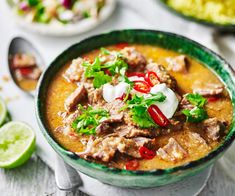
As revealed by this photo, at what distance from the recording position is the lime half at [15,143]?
13.0 feet

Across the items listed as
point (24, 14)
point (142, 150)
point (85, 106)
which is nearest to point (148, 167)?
point (142, 150)

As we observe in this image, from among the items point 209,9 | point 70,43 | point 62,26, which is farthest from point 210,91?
point 62,26

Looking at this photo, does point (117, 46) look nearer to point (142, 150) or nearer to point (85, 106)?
point (85, 106)

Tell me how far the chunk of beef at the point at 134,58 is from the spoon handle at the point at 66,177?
0.99 m

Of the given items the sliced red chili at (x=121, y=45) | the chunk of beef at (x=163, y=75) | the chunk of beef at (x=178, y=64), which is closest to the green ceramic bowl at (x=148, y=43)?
the sliced red chili at (x=121, y=45)

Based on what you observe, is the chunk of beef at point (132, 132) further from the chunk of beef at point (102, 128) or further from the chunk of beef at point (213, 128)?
the chunk of beef at point (213, 128)

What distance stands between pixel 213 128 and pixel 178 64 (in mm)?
800

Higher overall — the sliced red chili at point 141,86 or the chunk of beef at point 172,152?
the sliced red chili at point 141,86

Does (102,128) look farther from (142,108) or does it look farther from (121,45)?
(121,45)

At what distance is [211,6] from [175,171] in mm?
2633

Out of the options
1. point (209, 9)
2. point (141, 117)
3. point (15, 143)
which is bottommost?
point (15, 143)

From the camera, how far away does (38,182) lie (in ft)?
13.0

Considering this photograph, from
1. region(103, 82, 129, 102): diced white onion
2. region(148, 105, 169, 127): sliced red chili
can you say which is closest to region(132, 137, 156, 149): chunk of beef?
region(148, 105, 169, 127): sliced red chili

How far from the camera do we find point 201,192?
3.87 meters
